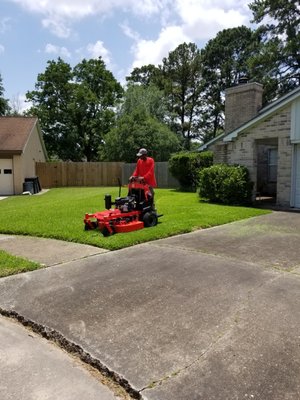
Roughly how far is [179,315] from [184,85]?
37721 millimetres

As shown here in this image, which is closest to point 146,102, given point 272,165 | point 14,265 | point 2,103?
point 272,165

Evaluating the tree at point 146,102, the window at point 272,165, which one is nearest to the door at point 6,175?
the tree at point 146,102

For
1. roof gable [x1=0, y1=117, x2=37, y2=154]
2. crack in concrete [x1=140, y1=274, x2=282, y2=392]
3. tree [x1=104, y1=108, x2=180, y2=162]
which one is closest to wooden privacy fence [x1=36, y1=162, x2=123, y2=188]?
tree [x1=104, y1=108, x2=180, y2=162]

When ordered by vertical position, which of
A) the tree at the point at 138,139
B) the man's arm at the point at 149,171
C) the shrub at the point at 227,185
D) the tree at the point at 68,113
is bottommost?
the shrub at the point at 227,185

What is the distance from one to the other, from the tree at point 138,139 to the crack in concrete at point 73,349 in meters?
22.3

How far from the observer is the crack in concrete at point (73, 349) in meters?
2.64

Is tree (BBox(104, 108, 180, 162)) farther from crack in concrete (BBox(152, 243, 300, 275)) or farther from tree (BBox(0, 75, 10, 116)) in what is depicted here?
crack in concrete (BBox(152, 243, 300, 275))

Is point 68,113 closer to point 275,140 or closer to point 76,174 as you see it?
point 76,174

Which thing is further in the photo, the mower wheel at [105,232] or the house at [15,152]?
the house at [15,152]

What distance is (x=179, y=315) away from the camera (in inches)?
146

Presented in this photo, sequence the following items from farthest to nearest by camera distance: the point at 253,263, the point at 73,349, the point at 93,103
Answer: the point at 93,103, the point at 253,263, the point at 73,349

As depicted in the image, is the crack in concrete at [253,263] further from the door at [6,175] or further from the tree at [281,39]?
the tree at [281,39]

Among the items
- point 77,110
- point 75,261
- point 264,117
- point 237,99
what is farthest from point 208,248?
point 77,110

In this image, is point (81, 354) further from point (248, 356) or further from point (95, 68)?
point (95, 68)
